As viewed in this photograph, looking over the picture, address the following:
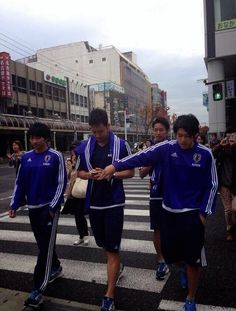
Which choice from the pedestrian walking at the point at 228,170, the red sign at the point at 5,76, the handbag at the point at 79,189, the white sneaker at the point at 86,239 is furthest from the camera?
the red sign at the point at 5,76

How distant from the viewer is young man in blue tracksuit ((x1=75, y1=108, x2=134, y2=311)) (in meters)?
3.66

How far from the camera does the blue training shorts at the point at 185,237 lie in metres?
3.35

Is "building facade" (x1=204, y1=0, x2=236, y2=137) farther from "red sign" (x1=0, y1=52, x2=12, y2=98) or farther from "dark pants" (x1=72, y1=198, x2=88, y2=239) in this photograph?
"red sign" (x1=0, y1=52, x2=12, y2=98)

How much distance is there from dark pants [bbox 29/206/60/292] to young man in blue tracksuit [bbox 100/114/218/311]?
0.91m

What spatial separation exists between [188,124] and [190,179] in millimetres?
488

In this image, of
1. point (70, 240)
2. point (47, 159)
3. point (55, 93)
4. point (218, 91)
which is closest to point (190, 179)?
point (47, 159)

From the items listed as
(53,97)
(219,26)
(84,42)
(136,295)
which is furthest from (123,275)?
(84,42)

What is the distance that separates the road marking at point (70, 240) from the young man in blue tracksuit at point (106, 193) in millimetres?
2041

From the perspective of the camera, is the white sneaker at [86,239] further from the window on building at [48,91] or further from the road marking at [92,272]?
the window on building at [48,91]

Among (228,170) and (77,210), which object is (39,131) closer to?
(77,210)

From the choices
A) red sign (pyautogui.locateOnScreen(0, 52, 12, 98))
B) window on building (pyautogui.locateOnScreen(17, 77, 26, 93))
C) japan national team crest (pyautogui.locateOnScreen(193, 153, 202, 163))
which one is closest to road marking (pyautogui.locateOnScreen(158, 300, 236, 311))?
japan national team crest (pyautogui.locateOnScreen(193, 153, 202, 163))

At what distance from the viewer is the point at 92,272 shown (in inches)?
189

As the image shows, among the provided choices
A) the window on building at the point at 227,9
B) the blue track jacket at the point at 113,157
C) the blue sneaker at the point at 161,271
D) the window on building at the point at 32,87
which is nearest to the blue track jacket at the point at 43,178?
the blue track jacket at the point at 113,157

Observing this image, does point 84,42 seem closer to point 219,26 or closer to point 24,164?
point 219,26
